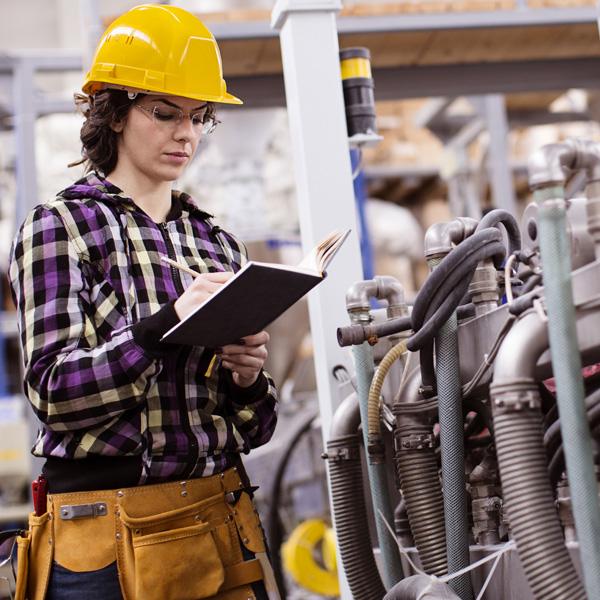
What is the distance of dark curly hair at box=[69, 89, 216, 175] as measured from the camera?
5.01 ft

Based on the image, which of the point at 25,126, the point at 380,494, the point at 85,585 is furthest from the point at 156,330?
the point at 25,126

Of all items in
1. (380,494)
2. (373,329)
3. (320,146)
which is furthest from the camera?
(320,146)

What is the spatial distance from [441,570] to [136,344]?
0.63 m

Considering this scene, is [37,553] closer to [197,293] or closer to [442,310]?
[197,293]

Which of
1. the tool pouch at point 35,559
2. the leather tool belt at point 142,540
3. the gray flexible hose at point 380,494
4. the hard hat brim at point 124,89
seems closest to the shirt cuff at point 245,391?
the leather tool belt at point 142,540

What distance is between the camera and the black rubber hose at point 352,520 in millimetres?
1754

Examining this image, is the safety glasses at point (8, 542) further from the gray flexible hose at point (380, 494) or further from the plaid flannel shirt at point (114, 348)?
the gray flexible hose at point (380, 494)

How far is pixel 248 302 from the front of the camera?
1.28 m

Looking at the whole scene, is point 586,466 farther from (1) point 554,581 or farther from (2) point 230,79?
(2) point 230,79

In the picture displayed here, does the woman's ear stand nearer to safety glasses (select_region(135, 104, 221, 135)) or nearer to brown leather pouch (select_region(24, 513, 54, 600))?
safety glasses (select_region(135, 104, 221, 135))

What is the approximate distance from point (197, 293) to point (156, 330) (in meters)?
0.08

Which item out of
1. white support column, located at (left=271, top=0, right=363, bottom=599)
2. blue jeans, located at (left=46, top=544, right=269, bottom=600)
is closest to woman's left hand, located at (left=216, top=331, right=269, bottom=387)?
blue jeans, located at (left=46, top=544, right=269, bottom=600)

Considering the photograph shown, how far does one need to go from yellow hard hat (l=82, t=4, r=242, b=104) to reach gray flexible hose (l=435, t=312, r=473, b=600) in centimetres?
60

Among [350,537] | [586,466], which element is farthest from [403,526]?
[586,466]
